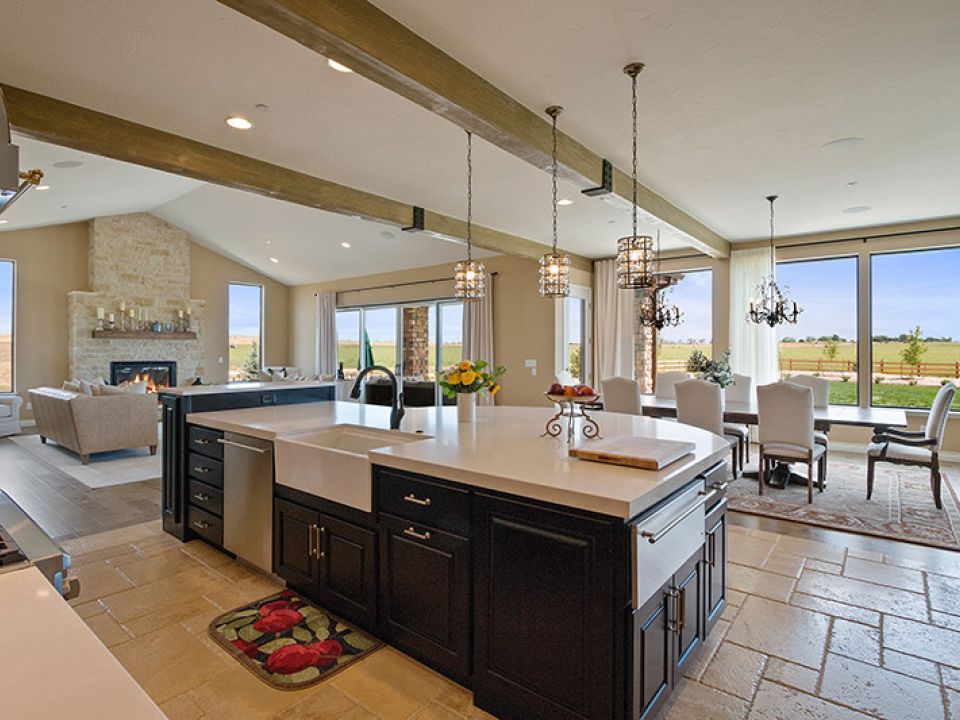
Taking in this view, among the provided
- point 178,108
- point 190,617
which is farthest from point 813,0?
point 190,617

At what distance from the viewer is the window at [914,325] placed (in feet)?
20.5

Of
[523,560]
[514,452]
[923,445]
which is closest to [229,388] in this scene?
[514,452]

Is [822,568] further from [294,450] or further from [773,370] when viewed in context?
[773,370]

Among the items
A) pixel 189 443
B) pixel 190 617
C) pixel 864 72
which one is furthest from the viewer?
pixel 189 443

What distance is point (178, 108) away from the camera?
324 cm

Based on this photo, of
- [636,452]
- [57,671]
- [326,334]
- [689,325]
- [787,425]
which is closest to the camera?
[57,671]

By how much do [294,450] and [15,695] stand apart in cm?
202

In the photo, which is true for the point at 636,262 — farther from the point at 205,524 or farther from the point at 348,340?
the point at 348,340

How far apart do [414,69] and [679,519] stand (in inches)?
89.0

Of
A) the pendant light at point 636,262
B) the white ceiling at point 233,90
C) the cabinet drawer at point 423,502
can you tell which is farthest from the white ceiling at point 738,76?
the cabinet drawer at point 423,502

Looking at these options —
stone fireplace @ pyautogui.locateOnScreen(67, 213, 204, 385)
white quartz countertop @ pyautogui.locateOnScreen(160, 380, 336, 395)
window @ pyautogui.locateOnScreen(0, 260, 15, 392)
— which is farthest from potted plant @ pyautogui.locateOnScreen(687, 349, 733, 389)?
window @ pyautogui.locateOnScreen(0, 260, 15, 392)

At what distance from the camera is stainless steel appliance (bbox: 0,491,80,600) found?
3.21 feet

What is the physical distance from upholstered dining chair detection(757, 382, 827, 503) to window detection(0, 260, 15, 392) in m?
11.0

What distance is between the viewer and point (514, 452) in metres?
2.18
